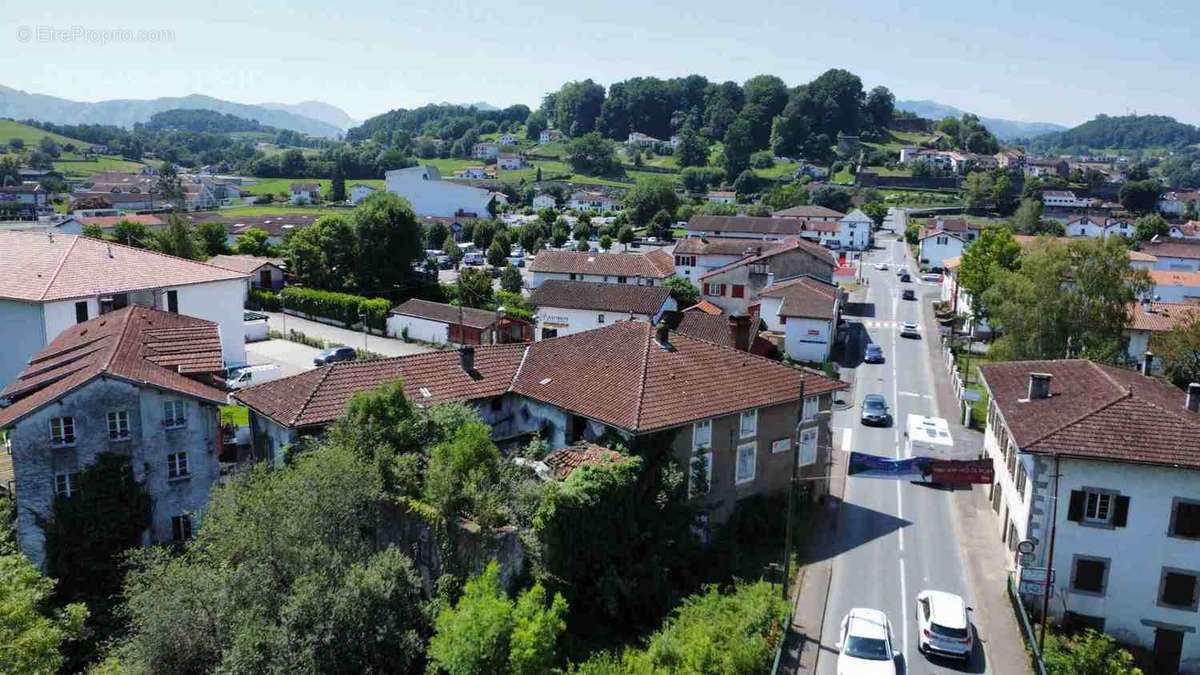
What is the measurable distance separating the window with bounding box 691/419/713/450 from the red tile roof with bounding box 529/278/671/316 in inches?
1098

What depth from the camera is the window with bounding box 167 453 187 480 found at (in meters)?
26.9

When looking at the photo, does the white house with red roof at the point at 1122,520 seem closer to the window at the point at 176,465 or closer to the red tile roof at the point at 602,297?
Answer: the window at the point at 176,465

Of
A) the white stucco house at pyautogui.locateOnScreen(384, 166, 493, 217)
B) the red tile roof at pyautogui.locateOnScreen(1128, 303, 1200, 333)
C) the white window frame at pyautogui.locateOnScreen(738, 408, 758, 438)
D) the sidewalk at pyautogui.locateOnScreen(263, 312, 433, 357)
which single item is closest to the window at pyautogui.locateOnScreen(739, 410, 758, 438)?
the white window frame at pyautogui.locateOnScreen(738, 408, 758, 438)

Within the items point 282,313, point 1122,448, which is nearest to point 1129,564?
point 1122,448

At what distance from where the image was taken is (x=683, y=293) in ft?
208

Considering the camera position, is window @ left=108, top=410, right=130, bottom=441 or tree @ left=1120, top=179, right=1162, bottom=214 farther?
tree @ left=1120, top=179, right=1162, bottom=214

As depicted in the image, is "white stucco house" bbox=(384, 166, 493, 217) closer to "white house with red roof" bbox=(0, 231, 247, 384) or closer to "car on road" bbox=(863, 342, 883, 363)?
"white house with red roof" bbox=(0, 231, 247, 384)

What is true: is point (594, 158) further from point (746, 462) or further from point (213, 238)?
point (746, 462)

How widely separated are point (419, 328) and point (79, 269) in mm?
21432

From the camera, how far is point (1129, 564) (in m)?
23.1

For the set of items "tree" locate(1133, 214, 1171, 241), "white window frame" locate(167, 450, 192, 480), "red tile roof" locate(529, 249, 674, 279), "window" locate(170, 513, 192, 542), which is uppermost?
"tree" locate(1133, 214, 1171, 241)

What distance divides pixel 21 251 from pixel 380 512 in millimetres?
32105

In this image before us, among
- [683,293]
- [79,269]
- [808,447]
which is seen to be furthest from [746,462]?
[683,293]

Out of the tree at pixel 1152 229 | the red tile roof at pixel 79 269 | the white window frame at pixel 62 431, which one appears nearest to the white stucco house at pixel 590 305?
the red tile roof at pixel 79 269
